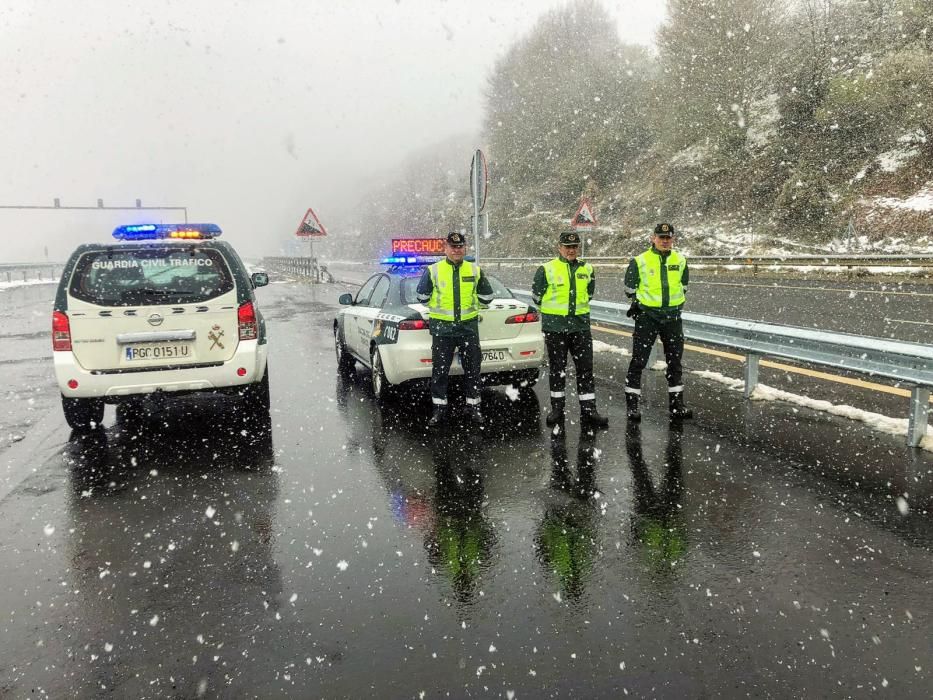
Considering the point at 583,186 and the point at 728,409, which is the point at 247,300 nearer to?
the point at 728,409

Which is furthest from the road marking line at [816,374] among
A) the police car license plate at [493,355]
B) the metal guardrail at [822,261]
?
the metal guardrail at [822,261]

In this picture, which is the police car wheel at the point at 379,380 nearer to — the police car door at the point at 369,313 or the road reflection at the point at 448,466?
the road reflection at the point at 448,466

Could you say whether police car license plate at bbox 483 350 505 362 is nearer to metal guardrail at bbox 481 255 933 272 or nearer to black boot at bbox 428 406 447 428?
black boot at bbox 428 406 447 428

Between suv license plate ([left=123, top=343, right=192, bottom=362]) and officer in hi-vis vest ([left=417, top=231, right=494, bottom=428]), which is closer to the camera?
suv license plate ([left=123, top=343, right=192, bottom=362])

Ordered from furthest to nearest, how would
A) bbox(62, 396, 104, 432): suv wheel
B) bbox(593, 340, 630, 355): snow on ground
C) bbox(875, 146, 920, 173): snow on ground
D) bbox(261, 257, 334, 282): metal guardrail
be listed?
bbox(261, 257, 334, 282): metal guardrail < bbox(875, 146, 920, 173): snow on ground < bbox(593, 340, 630, 355): snow on ground < bbox(62, 396, 104, 432): suv wheel

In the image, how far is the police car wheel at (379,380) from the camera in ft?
22.8

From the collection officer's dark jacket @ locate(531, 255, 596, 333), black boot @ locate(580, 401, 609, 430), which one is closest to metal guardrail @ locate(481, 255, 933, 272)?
officer's dark jacket @ locate(531, 255, 596, 333)

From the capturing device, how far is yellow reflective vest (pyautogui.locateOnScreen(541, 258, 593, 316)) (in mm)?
6094

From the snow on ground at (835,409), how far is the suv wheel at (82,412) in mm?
6200

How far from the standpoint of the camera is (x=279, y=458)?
17.4 feet

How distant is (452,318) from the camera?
620 cm

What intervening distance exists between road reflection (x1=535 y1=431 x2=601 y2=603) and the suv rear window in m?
3.43

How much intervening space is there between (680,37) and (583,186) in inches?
420

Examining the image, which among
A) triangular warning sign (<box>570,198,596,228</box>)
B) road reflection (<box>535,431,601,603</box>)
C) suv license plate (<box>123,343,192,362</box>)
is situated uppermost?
triangular warning sign (<box>570,198,596,228</box>)
